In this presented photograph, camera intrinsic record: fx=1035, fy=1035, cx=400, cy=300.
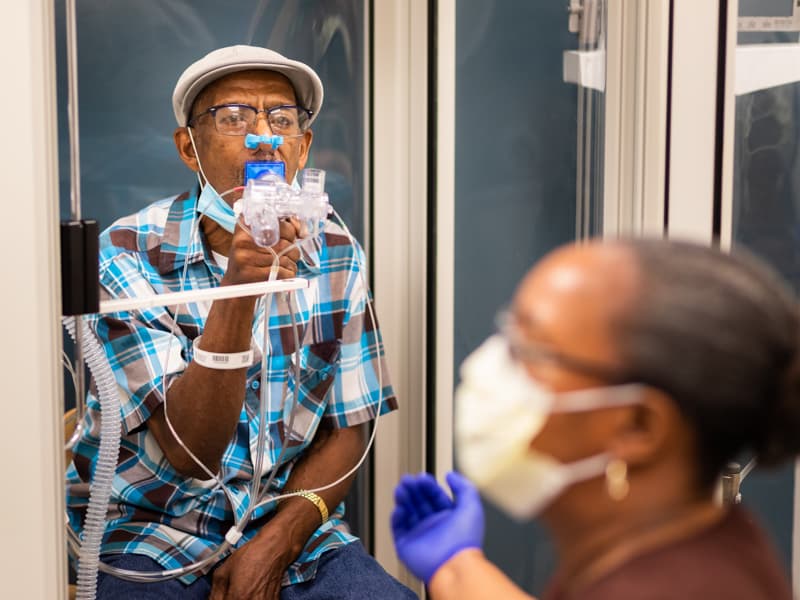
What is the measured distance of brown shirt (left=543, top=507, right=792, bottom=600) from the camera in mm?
790

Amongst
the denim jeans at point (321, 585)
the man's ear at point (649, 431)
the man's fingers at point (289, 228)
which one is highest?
the man's fingers at point (289, 228)

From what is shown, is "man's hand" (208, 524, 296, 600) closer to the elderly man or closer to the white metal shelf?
the elderly man

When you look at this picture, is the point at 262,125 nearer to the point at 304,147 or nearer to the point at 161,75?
the point at 304,147

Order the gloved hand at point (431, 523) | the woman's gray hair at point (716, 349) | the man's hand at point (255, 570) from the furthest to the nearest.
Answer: the man's hand at point (255, 570), the gloved hand at point (431, 523), the woman's gray hair at point (716, 349)

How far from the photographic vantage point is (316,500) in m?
1.94

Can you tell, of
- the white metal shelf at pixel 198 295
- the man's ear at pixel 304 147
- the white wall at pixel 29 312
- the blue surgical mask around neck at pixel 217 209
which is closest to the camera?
the white wall at pixel 29 312

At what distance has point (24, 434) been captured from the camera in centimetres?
119

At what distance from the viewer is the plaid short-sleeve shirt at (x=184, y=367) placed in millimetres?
1806

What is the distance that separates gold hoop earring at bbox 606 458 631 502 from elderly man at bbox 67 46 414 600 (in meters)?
0.96

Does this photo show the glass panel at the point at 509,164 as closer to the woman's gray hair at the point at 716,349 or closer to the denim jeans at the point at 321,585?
the denim jeans at the point at 321,585

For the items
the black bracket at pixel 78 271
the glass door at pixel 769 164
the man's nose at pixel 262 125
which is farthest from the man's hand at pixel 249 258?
the glass door at pixel 769 164

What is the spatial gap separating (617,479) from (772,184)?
1104 millimetres

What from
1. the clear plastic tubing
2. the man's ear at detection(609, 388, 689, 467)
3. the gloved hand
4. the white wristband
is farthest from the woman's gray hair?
the white wristband

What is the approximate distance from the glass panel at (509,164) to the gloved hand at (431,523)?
33.1 inches
